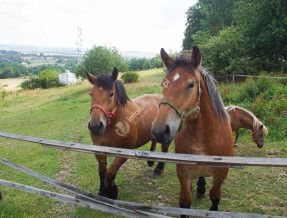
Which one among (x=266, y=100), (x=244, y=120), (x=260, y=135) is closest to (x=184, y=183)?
(x=260, y=135)

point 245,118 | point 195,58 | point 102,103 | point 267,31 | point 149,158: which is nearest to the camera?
point 149,158

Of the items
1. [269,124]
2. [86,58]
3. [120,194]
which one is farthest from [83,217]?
[86,58]

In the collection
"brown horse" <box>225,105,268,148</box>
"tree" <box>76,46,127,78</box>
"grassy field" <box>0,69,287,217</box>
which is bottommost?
"grassy field" <box>0,69,287,217</box>

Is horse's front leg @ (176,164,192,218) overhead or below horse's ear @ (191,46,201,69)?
below

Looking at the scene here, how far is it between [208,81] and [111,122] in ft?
6.18

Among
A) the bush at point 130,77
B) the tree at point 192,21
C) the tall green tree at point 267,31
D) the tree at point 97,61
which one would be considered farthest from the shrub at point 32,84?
the tall green tree at point 267,31

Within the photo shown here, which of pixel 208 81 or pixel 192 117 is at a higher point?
pixel 208 81

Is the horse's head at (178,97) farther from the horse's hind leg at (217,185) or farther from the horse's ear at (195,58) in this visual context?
the horse's hind leg at (217,185)

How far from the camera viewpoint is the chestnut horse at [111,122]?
10.5 ft

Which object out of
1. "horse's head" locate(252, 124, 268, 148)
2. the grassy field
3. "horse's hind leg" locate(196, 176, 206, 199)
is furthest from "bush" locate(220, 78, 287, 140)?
"horse's hind leg" locate(196, 176, 206, 199)

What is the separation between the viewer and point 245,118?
610 cm

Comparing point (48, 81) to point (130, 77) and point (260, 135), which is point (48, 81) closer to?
point (130, 77)

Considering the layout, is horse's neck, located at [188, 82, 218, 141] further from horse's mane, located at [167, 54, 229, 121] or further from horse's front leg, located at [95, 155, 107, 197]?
horse's front leg, located at [95, 155, 107, 197]

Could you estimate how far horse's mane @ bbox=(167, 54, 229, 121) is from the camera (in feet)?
6.97
